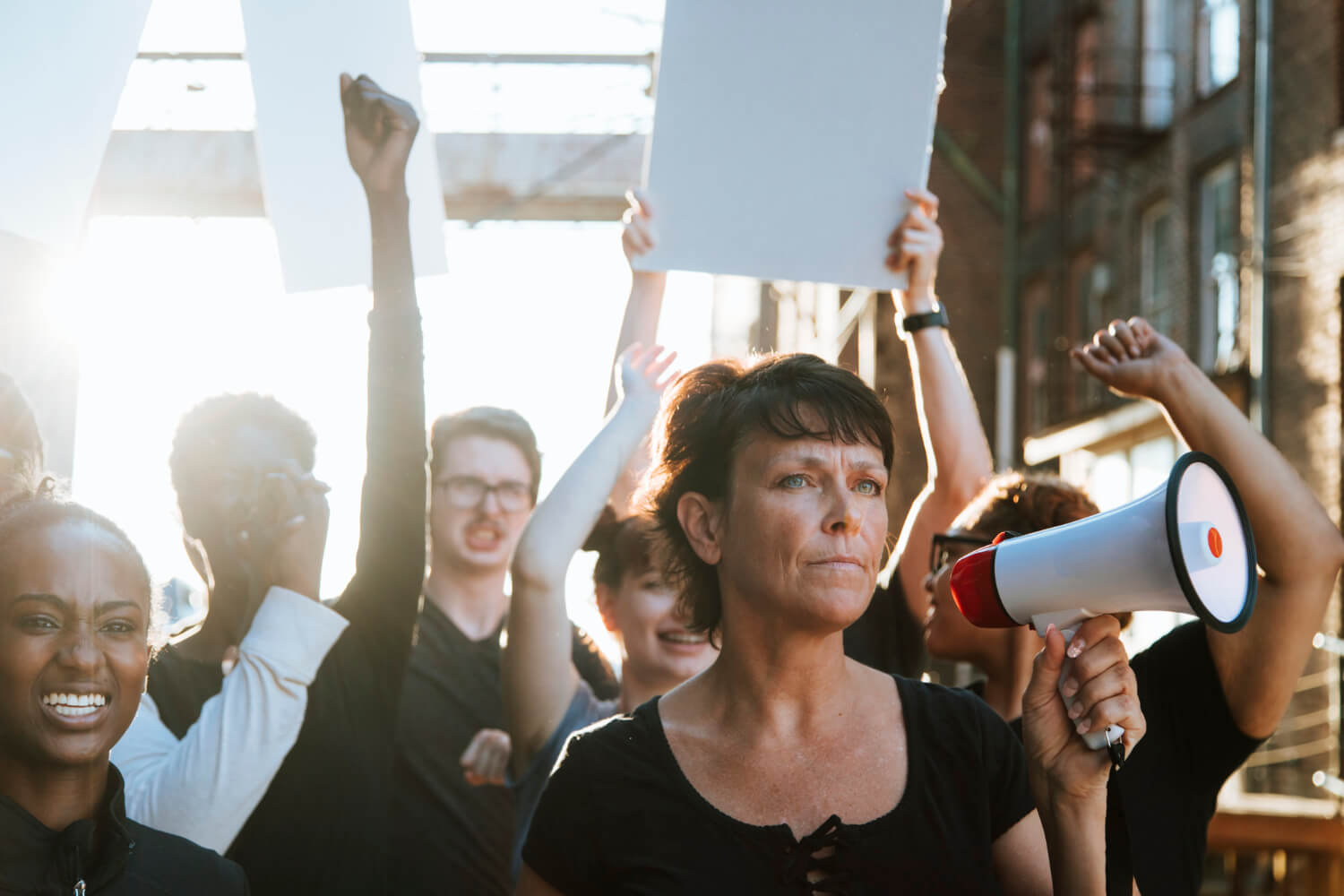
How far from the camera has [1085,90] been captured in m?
16.8

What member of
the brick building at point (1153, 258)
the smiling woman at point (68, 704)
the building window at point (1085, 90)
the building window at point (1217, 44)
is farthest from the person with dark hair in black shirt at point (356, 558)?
the building window at point (1085, 90)

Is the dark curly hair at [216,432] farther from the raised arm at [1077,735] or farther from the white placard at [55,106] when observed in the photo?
the raised arm at [1077,735]

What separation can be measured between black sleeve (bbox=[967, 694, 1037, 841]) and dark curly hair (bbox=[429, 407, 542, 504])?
163 centimetres

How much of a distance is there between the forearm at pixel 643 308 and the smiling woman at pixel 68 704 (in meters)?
1.24

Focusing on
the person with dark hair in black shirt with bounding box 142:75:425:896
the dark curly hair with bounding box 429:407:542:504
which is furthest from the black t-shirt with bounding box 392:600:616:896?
the person with dark hair in black shirt with bounding box 142:75:425:896

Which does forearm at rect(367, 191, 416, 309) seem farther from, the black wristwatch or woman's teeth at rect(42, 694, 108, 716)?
the black wristwatch

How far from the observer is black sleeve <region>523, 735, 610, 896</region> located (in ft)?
6.93

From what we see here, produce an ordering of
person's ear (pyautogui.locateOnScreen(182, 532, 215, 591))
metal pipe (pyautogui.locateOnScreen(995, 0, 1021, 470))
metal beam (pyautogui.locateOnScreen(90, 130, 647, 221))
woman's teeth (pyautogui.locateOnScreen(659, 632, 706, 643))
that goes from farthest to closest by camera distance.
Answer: metal pipe (pyautogui.locateOnScreen(995, 0, 1021, 470)) < woman's teeth (pyautogui.locateOnScreen(659, 632, 706, 643)) < person's ear (pyautogui.locateOnScreen(182, 532, 215, 591)) < metal beam (pyautogui.locateOnScreen(90, 130, 647, 221))

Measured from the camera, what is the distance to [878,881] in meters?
1.99

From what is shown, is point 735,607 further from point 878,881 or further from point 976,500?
point 976,500

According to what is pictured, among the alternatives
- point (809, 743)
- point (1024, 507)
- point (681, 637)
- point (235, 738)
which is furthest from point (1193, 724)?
point (235, 738)

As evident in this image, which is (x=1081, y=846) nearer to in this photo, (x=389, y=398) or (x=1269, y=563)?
(x=1269, y=563)

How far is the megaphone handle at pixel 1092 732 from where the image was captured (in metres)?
1.93

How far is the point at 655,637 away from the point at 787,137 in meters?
1.02
